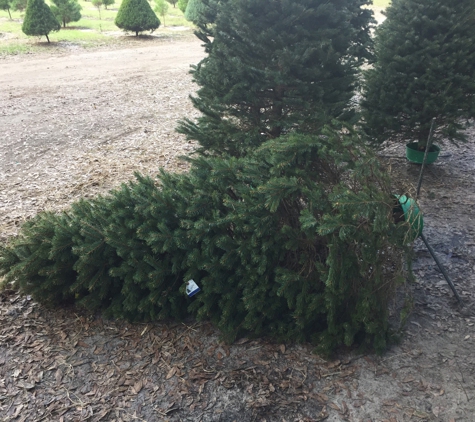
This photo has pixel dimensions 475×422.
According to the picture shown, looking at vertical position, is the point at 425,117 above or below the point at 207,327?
above

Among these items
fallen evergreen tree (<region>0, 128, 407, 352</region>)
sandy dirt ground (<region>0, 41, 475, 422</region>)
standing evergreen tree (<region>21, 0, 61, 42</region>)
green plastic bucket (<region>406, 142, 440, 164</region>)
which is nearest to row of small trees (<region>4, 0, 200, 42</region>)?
standing evergreen tree (<region>21, 0, 61, 42</region>)

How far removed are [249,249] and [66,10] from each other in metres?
20.9

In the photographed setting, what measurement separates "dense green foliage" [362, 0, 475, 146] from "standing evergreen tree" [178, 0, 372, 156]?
39.7 inches

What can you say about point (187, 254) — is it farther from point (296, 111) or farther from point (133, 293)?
point (296, 111)

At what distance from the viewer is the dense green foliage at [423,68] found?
5.61 metres

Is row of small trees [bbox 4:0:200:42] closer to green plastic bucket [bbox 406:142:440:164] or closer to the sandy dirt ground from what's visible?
the sandy dirt ground

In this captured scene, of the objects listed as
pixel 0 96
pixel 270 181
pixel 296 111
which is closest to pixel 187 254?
pixel 270 181

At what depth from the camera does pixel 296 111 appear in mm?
4930

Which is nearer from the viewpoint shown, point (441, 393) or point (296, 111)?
point (441, 393)

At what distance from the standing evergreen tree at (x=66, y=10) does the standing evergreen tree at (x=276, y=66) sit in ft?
59.8

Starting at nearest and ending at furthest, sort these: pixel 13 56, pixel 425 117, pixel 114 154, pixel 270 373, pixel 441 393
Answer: pixel 441 393, pixel 270 373, pixel 425 117, pixel 114 154, pixel 13 56

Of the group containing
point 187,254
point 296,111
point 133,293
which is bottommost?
point 133,293

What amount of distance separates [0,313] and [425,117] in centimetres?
548

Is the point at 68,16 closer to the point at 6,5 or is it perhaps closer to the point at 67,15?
the point at 67,15
